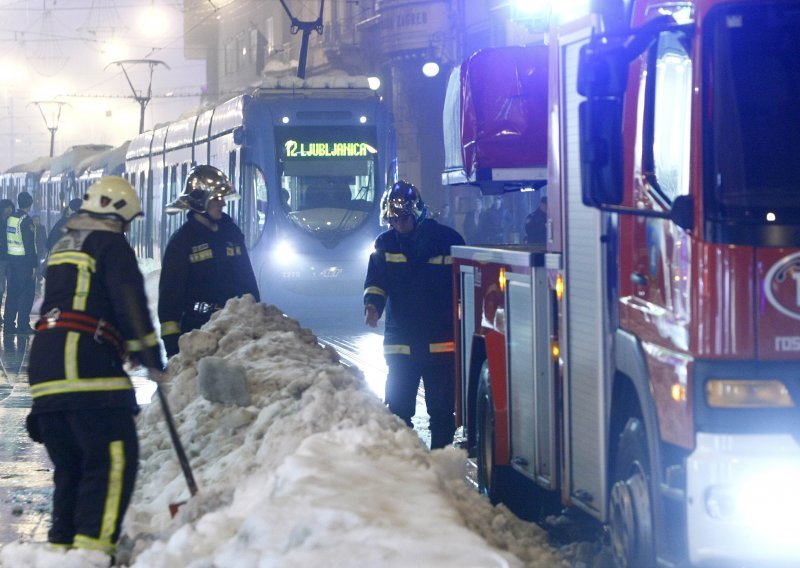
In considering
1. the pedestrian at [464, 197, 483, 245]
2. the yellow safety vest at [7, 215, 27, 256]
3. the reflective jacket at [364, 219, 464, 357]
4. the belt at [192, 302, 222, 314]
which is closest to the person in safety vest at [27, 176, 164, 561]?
the belt at [192, 302, 222, 314]

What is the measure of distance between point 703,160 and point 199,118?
22656 millimetres

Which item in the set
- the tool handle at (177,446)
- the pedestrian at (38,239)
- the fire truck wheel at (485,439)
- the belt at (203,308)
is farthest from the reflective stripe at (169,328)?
the pedestrian at (38,239)

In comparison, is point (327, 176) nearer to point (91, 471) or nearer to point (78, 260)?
point (78, 260)

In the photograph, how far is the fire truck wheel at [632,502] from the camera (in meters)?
5.82

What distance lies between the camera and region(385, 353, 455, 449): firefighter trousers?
10.4m

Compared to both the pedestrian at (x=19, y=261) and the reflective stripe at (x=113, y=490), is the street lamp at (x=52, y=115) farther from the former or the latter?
the reflective stripe at (x=113, y=490)

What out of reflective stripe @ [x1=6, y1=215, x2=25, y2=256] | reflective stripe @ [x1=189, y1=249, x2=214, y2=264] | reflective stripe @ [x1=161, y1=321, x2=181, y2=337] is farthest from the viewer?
reflective stripe @ [x1=6, y1=215, x2=25, y2=256]

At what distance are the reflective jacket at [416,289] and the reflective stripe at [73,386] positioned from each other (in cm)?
383

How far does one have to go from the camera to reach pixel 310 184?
937 inches

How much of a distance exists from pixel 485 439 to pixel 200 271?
240cm

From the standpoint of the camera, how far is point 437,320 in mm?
10406

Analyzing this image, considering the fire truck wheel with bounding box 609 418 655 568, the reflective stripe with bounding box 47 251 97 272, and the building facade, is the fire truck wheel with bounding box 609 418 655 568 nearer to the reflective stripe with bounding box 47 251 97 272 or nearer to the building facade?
the reflective stripe with bounding box 47 251 97 272

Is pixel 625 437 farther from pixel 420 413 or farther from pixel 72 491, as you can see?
pixel 420 413

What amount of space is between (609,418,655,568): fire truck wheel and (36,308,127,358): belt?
7.33 ft
